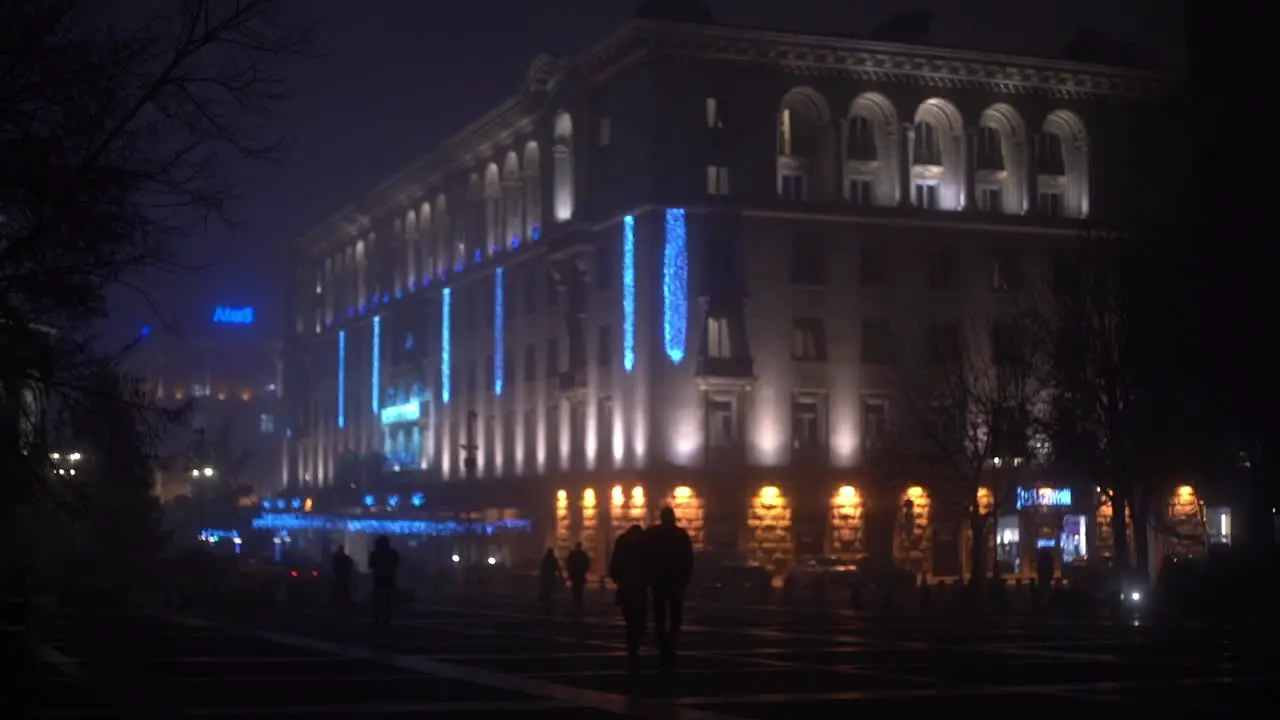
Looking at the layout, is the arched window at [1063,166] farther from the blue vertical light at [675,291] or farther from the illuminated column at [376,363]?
the illuminated column at [376,363]

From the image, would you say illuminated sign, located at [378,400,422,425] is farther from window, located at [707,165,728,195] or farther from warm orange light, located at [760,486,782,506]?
warm orange light, located at [760,486,782,506]

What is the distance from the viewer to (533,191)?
313ft

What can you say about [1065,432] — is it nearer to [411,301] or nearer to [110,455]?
[110,455]

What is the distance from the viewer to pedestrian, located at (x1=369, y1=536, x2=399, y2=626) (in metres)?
40.1

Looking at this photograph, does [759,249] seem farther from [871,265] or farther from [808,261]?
[871,265]

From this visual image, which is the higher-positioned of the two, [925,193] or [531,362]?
[925,193]

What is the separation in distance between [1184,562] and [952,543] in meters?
34.9

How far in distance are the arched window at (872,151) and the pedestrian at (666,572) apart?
58.3 metres

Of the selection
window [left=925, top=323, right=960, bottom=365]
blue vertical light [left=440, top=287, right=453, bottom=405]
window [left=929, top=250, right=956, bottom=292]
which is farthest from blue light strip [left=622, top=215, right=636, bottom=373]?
blue vertical light [left=440, top=287, right=453, bottom=405]

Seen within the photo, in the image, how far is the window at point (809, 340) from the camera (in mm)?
83438

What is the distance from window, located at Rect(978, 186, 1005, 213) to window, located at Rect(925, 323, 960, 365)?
6.12m

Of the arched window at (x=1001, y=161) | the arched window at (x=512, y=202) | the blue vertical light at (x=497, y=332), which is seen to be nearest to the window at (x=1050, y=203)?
the arched window at (x=1001, y=161)

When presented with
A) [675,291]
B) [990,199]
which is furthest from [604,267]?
[990,199]

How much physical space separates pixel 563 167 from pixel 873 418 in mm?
19235
